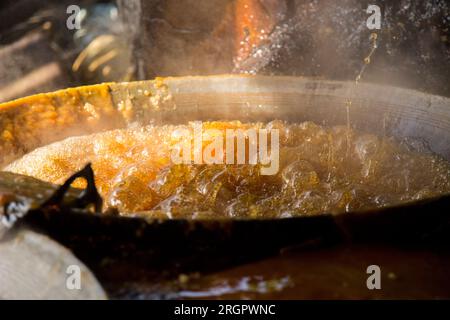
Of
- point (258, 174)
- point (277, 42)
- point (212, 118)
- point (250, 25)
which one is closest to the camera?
point (258, 174)

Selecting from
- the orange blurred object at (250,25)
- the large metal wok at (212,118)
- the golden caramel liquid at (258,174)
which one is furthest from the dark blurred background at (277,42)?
the golden caramel liquid at (258,174)

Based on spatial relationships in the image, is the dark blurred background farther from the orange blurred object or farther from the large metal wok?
the large metal wok

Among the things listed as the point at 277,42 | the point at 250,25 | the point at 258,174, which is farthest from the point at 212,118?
the point at 250,25

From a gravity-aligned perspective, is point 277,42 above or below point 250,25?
below

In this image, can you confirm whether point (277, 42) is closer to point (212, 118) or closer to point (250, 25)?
point (250, 25)

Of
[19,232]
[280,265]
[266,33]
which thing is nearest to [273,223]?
[280,265]
